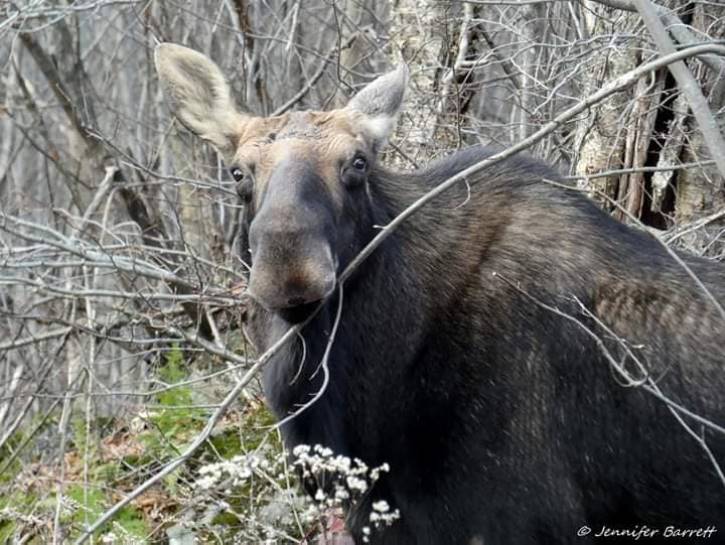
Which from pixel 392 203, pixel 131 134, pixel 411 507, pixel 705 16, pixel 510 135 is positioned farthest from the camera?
pixel 131 134

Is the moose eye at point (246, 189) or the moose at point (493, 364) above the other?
the moose eye at point (246, 189)

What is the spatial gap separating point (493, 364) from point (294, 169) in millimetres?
1183

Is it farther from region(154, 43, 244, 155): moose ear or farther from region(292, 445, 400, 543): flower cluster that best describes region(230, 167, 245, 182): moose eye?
region(292, 445, 400, 543): flower cluster

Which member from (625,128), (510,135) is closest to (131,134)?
(510,135)

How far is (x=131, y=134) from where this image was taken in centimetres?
1305

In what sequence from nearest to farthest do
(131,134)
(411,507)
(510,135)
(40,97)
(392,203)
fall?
(411,507)
(392,203)
(510,135)
(131,134)
(40,97)

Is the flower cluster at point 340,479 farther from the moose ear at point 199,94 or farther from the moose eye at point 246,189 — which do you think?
the moose ear at point 199,94

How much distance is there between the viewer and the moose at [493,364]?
220 inches

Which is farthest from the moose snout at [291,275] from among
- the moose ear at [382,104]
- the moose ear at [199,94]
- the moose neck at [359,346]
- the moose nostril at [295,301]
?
the moose ear at [199,94]

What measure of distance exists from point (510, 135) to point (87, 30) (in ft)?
31.4

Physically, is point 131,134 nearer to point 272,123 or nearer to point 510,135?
point 510,135

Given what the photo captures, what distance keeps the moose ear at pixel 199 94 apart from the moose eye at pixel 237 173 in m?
0.40

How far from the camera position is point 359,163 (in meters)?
5.76

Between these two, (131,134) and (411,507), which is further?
(131,134)
